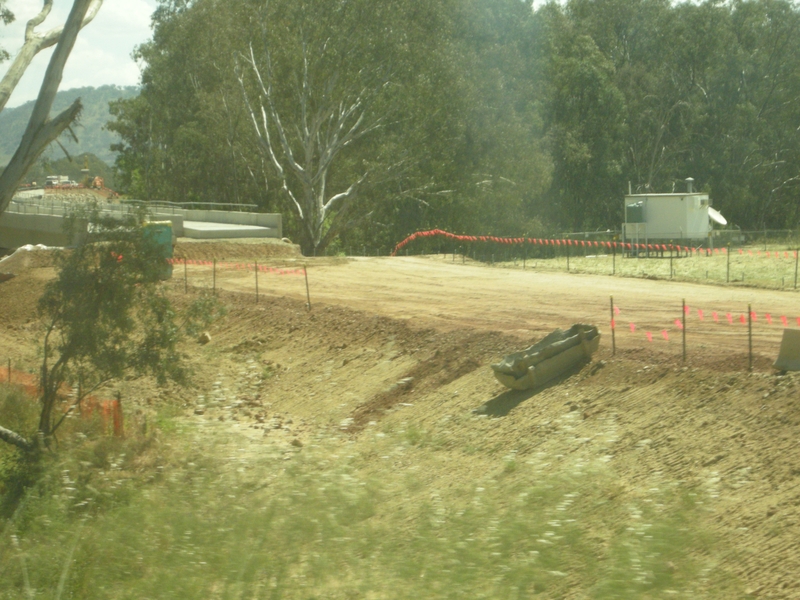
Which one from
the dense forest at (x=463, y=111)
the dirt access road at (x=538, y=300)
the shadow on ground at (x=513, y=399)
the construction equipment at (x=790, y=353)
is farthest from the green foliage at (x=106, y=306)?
the dense forest at (x=463, y=111)

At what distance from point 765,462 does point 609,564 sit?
4.43m

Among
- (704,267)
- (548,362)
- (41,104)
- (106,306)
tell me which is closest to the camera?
(41,104)

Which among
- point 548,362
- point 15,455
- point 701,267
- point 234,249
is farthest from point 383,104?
A: point 15,455

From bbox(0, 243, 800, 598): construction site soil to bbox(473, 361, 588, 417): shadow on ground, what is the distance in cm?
6

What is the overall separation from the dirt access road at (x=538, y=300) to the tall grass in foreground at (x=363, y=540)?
6581 millimetres

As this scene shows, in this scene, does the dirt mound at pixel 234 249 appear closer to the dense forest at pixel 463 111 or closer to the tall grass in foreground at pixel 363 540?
the dense forest at pixel 463 111

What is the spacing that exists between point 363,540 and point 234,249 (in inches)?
1341

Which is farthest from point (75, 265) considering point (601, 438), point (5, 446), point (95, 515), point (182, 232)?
point (182, 232)

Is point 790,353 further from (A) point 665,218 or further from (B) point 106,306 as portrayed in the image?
(A) point 665,218

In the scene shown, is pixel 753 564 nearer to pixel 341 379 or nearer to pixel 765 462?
pixel 765 462

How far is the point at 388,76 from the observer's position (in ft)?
155

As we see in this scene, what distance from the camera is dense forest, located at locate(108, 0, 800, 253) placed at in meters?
47.5

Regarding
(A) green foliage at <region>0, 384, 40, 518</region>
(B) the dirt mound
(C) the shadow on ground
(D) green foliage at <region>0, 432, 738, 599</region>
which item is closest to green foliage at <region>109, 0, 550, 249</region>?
(B) the dirt mound

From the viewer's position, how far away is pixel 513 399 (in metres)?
15.4
